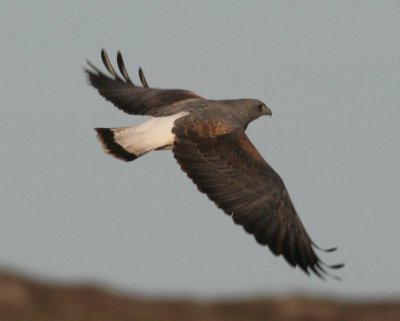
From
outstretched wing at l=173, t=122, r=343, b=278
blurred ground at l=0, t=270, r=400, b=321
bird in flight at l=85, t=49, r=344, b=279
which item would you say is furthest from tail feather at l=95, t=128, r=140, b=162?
blurred ground at l=0, t=270, r=400, b=321

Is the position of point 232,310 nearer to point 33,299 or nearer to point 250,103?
point 33,299

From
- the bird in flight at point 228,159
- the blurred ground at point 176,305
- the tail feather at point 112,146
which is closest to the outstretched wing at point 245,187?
the bird in flight at point 228,159

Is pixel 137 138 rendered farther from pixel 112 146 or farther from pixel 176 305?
pixel 176 305

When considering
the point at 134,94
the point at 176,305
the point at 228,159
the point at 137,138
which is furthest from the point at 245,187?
the point at 176,305

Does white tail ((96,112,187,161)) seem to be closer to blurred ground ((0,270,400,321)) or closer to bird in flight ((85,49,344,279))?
bird in flight ((85,49,344,279))

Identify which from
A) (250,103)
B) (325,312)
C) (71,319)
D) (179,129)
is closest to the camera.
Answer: (179,129)

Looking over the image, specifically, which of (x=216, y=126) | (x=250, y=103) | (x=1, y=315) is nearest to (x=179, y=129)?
(x=216, y=126)

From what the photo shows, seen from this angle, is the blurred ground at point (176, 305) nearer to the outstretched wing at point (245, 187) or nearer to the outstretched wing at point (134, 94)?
the outstretched wing at point (134, 94)

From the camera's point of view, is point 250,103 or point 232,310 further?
point 232,310

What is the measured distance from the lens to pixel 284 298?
2297 cm

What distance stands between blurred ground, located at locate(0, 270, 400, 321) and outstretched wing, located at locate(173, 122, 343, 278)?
244 inches

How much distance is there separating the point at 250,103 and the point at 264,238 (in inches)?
113

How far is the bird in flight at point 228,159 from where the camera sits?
15281 mm

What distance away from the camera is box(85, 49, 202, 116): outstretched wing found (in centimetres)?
1778
